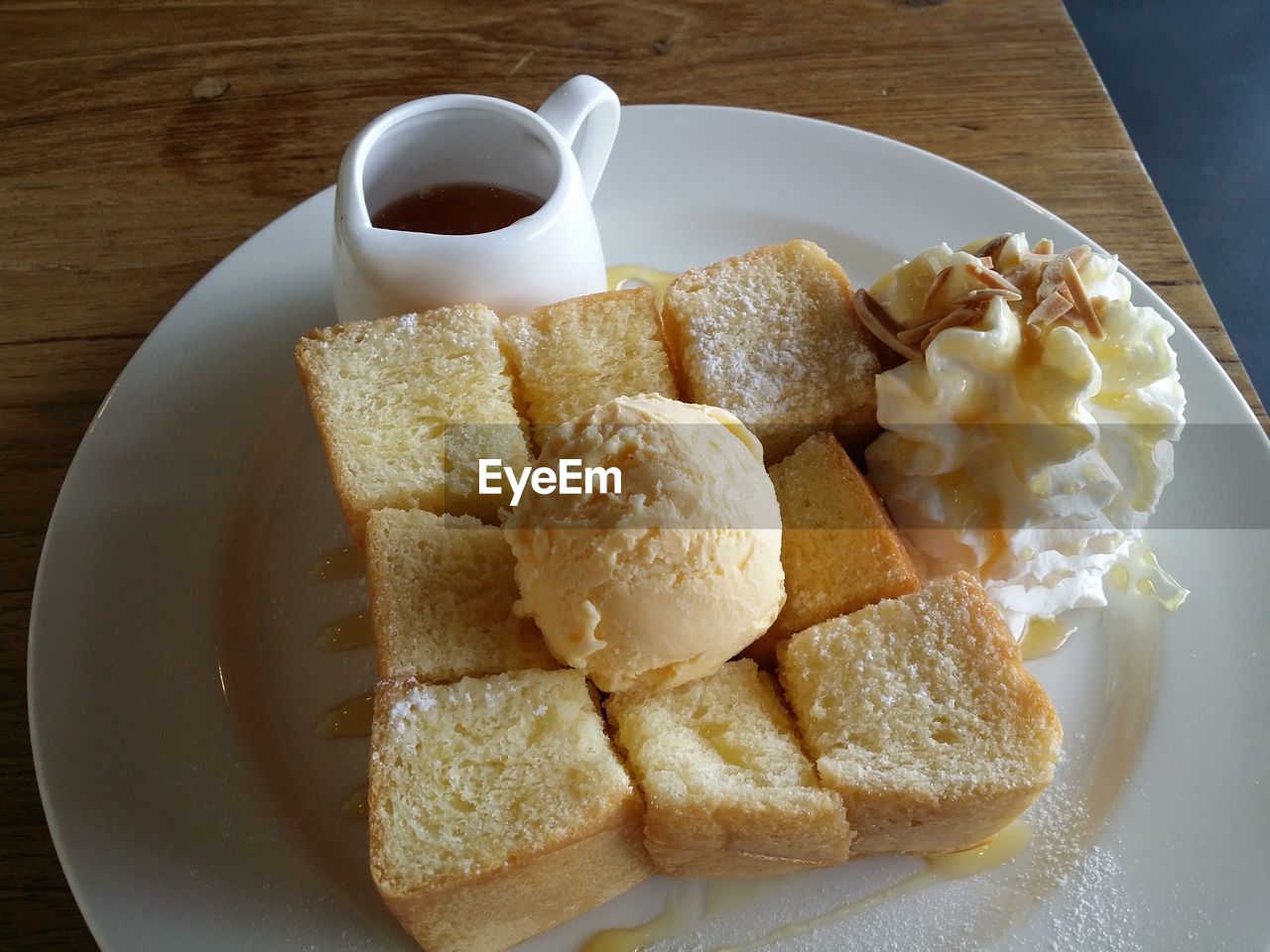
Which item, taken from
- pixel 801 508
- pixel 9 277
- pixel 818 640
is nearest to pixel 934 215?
pixel 801 508

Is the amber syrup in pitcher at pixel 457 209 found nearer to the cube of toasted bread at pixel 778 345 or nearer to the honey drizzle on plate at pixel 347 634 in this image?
the cube of toasted bread at pixel 778 345

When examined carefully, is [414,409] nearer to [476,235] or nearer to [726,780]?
[476,235]

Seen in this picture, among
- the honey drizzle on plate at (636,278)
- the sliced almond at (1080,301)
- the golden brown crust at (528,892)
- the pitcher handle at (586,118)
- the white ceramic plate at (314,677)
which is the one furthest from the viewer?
the honey drizzle on plate at (636,278)

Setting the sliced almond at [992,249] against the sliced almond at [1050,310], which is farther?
the sliced almond at [992,249]

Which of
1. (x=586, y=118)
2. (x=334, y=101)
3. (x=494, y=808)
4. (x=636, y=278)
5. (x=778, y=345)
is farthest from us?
(x=334, y=101)

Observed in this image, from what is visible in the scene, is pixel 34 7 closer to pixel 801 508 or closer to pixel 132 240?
pixel 132 240

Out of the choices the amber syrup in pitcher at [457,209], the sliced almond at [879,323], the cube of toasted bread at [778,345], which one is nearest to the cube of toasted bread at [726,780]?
the cube of toasted bread at [778,345]

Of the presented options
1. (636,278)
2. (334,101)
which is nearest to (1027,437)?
(636,278)
